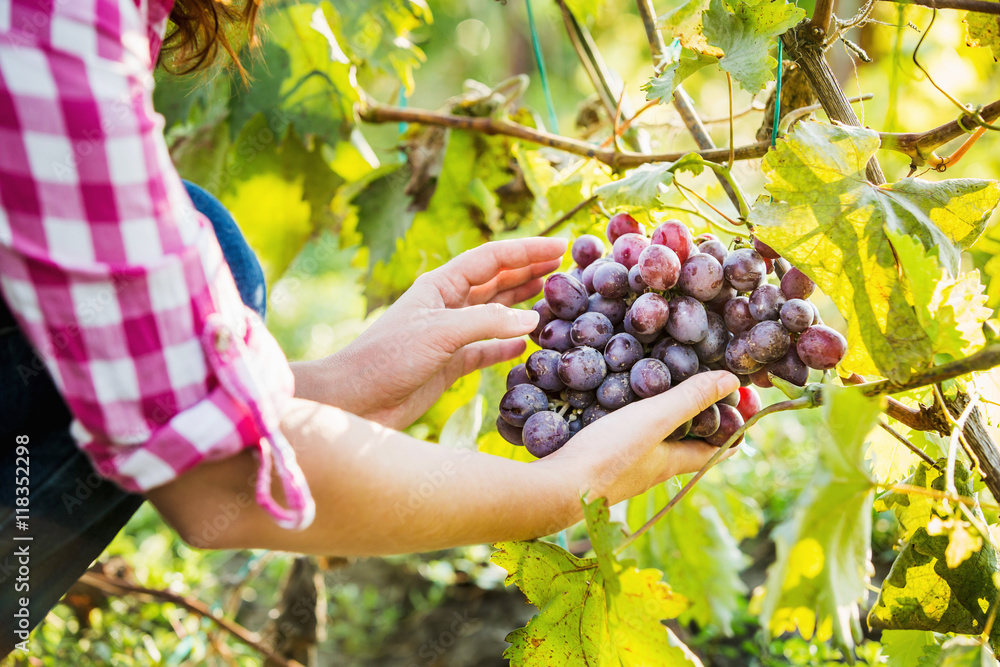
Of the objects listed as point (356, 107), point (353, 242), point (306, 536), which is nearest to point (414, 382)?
point (306, 536)

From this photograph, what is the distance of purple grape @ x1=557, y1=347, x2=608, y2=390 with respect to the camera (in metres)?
0.76

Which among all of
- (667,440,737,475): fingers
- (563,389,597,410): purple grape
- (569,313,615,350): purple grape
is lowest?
(667,440,737,475): fingers

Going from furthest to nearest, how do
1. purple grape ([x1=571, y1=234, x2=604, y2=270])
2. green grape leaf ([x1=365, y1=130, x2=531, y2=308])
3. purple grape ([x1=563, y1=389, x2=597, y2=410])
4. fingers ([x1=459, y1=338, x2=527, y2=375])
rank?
green grape leaf ([x1=365, y1=130, x2=531, y2=308]), fingers ([x1=459, y1=338, x2=527, y2=375]), purple grape ([x1=571, y1=234, x2=604, y2=270]), purple grape ([x1=563, y1=389, x2=597, y2=410])

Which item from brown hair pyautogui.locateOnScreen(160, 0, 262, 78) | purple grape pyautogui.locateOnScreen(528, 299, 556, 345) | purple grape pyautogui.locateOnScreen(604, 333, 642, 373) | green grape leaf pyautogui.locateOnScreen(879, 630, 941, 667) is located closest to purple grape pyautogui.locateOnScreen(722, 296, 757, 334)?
purple grape pyautogui.locateOnScreen(604, 333, 642, 373)

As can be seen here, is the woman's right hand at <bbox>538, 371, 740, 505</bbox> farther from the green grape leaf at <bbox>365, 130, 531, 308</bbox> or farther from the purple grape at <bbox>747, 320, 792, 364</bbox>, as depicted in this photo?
the green grape leaf at <bbox>365, 130, 531, 308</bbox>

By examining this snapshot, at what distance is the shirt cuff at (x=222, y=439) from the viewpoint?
18.5 inches

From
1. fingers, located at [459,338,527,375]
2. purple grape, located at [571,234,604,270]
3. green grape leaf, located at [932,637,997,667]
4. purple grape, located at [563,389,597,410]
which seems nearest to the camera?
green grape leaf, located at [932,637,997,667]

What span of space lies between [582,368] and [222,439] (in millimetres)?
405

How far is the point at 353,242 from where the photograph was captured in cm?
166

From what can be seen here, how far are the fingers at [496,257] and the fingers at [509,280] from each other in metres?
0.03

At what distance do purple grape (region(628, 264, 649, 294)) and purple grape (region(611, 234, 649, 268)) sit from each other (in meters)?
0.03

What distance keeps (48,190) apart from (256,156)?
1.15 meters

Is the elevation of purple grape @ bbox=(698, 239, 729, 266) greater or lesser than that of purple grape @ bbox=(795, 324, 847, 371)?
greater

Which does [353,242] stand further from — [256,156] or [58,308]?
[58,308]
